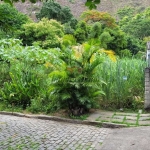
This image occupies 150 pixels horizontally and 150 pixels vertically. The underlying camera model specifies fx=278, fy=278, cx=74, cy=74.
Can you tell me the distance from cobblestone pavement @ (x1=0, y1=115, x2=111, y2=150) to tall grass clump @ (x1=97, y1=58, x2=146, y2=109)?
73.9 inches

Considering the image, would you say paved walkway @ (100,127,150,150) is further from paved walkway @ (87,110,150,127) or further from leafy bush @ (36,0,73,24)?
leafy bush @ (36,0,73,24)

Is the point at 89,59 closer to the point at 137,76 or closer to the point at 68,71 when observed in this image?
the point at 68,71

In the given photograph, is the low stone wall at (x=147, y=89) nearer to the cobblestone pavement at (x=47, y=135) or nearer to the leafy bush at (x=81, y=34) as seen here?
the cobblestone pavement at (x=47, y=135)

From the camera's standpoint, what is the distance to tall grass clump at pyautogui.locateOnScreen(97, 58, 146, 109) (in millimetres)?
8156

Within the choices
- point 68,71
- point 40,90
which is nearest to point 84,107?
point 68,71

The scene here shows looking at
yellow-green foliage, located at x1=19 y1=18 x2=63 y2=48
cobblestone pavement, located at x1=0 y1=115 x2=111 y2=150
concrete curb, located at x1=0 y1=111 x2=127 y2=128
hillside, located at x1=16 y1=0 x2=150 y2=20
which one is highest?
hillside, located at x1=16 y1=0 x2=150 y2=20

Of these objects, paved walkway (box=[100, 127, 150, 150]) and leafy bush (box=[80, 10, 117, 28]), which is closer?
paved walkway (box=[100, 127, 150, 150])

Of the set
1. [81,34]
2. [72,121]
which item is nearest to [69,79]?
[72,121]

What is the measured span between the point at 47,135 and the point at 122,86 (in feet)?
10.5

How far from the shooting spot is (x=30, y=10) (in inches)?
2176

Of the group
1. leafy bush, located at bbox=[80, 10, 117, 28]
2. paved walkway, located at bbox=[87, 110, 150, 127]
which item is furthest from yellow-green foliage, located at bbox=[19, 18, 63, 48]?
paved walkway, located at bbox=[87, 110, 150, 127]

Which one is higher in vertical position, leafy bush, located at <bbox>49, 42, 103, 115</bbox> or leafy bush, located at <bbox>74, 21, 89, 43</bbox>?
leafy bush, located at <bbox>74, 21, 89, 43</bbox>

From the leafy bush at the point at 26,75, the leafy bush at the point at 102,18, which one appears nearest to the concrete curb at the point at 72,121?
the leafy bush at the point at 26,75

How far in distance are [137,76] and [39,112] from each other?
3.23 m
